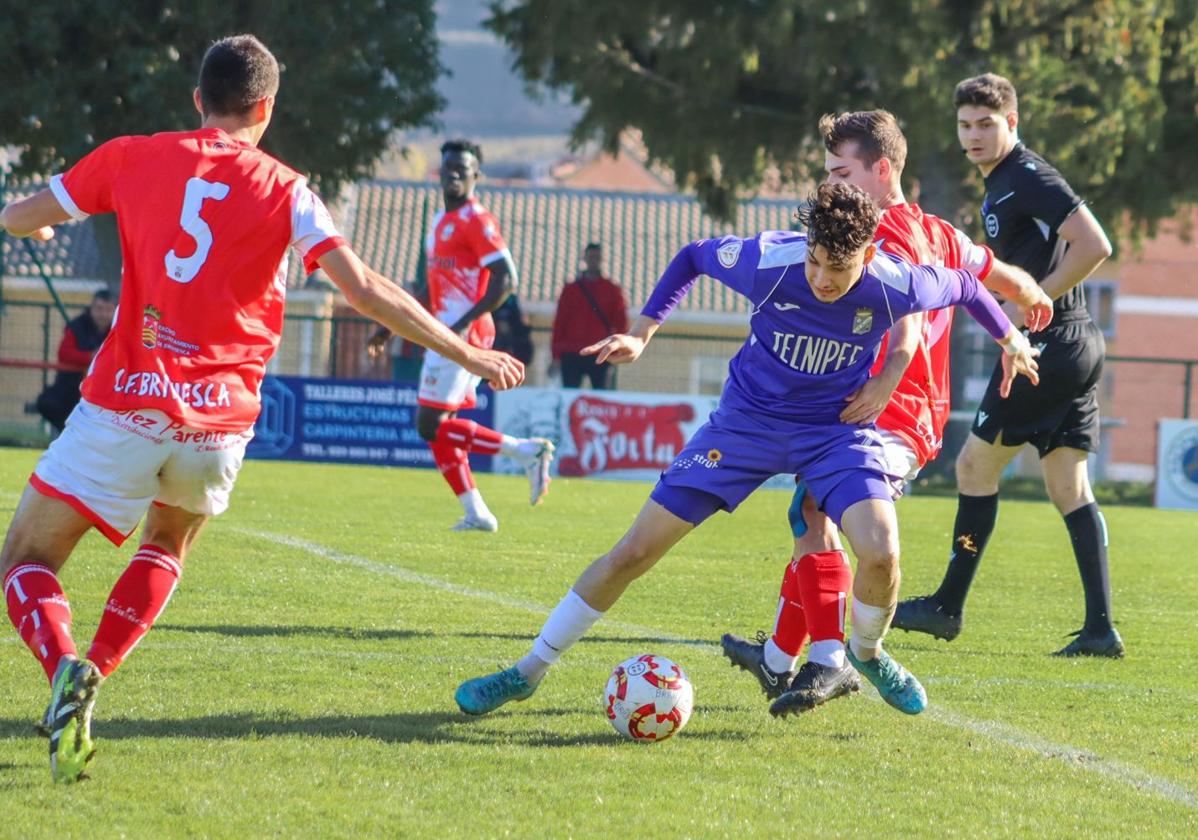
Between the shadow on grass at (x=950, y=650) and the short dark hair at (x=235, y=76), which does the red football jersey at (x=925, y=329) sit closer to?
the shadow on grass at (x=950, y=650)

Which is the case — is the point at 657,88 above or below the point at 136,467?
above

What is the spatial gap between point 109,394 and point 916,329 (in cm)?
250

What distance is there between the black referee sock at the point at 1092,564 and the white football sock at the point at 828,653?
209 cm

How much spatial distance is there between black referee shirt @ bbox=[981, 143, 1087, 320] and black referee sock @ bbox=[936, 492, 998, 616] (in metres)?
0.85

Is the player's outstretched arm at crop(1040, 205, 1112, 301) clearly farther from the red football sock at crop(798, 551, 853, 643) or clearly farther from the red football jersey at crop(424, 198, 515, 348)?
the red football jersey at crop(424, 198, 515, 348)

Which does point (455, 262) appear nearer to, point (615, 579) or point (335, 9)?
point (615, 579)

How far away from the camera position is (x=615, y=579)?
5.10 meters

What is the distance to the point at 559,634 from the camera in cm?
511

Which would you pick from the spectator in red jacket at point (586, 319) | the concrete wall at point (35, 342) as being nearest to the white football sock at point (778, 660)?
the spectator in red jacket at point (586, 319)

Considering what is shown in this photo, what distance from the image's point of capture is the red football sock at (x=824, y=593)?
514 centimetres

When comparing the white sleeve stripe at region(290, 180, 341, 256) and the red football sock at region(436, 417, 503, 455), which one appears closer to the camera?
the white sleeve stripe at region(290, 180, 341, 256)

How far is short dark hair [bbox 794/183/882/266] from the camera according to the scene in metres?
4.72

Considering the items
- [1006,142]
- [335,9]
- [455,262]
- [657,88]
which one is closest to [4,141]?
[335,9]

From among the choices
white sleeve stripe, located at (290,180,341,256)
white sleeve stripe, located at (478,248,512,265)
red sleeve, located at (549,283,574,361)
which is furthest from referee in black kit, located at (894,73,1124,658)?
red sleeve, located at (549,283,574,361)
